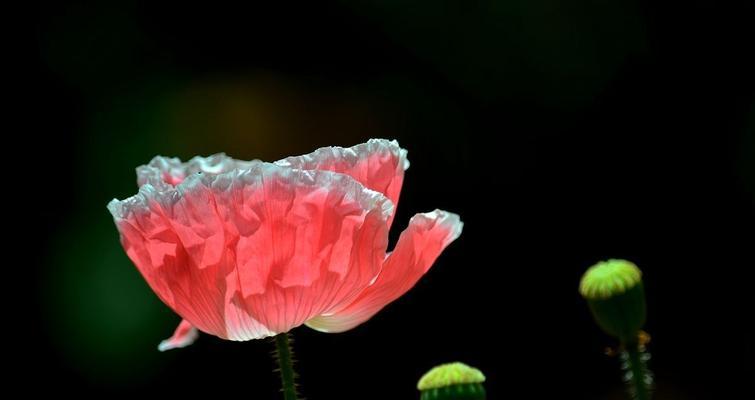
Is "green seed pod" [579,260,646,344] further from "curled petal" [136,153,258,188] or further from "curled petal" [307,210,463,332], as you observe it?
"curled petal" [136,153,258,188]

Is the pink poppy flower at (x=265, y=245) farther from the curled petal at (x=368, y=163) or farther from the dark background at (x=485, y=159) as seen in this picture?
the dark background at (x=485, y=159)

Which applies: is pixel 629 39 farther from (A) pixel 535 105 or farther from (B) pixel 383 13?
(B) pixel 383 13

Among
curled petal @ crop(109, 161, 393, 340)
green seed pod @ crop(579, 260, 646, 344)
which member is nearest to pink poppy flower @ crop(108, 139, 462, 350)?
curled petal @ crop(109, 161, 393, 340)

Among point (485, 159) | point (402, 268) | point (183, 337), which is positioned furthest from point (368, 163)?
point (485, 159)

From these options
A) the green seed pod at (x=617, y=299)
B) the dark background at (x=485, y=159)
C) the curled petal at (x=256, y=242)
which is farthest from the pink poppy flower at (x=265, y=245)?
the dark background at (x=485, y=159)

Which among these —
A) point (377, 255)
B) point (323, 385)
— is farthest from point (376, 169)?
point (323, 385)

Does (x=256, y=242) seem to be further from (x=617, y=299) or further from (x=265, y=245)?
(x=617, y=299)
